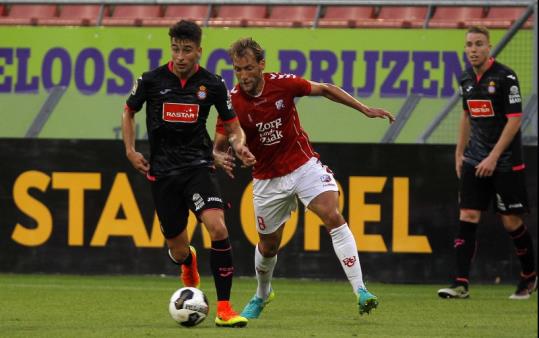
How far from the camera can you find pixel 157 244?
11688 mm

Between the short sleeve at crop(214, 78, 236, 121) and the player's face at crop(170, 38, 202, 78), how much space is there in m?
0.25

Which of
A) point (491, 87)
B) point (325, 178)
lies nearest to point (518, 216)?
point (491, 87)

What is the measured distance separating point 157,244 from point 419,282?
249 cm

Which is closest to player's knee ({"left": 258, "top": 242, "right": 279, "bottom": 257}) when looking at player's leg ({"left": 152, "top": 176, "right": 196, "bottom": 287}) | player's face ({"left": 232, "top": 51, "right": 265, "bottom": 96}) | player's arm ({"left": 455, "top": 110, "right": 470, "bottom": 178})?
player's leg ({"left": 152, "top": 176, "right": 196, "bottom": 287})

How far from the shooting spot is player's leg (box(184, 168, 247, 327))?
25.1ft

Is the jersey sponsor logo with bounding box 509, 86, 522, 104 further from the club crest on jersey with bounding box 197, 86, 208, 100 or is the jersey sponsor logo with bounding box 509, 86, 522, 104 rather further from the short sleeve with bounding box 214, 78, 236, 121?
the club crest on jersey with bounding box 197, 86, 208, 100

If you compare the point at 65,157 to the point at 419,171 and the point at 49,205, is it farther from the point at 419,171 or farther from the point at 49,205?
the point at 419,171

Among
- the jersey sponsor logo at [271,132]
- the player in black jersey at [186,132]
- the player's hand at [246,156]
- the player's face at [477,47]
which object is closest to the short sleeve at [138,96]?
the player in black jersey at [186,132]

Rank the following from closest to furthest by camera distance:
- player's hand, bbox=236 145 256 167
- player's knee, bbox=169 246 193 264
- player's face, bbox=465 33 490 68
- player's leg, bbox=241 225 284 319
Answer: player's hand, bbox=236 145 256 167, player's leg, bbox=241 225 284 319, player's knee, bbox=169 246 193 264, player's face, bbox=465 33 490 68

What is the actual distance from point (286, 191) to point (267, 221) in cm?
26

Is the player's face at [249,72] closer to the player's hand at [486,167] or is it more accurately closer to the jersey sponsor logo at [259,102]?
the jersey sponsor logo at [259,102]

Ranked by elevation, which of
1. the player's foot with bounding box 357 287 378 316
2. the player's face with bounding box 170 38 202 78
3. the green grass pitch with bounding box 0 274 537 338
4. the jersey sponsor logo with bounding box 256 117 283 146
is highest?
the player's face with bounding box 170 38 202 78

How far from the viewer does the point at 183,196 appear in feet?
27.1

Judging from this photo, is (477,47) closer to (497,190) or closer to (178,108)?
(497,190)
